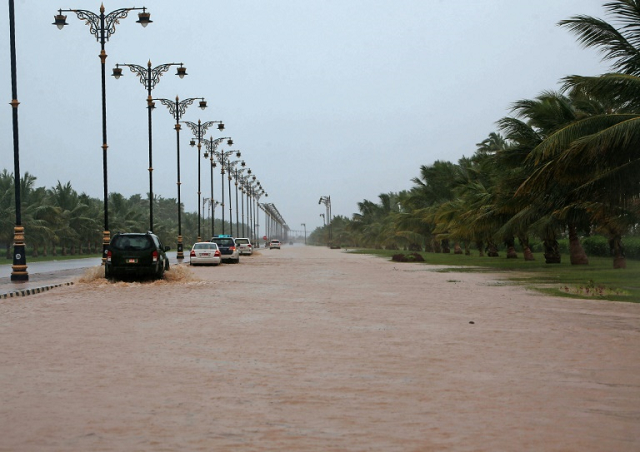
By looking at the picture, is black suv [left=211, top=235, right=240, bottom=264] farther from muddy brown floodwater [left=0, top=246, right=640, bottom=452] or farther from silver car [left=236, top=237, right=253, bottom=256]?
muddy brown floodwater [left=0, top=246, right=640, bottom=452]

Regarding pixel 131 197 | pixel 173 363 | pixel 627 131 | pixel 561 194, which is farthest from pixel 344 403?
pixel 131 197

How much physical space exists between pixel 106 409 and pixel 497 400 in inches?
145

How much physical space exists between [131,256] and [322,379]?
739 inches

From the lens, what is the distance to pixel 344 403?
703cm

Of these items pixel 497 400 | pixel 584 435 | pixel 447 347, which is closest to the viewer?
pixel 584 435

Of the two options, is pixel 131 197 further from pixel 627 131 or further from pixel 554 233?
pixel 627 131

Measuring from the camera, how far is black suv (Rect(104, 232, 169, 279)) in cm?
2569

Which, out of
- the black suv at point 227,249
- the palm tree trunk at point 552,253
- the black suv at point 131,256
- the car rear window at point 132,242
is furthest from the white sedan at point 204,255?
the palm tree trunk at point 552,253

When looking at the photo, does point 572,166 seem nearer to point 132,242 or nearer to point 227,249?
point 132,242

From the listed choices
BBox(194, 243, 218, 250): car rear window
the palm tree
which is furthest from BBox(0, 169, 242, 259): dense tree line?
the palm tree

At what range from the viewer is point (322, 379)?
8.24 m

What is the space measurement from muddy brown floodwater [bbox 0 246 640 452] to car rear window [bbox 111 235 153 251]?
9158mm

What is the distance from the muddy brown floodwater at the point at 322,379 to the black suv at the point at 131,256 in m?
9.05

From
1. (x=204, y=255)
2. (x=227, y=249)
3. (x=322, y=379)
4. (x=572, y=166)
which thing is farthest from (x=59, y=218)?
(x=322, y=379)
